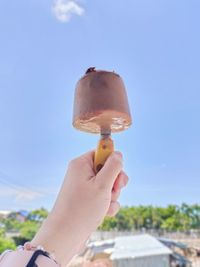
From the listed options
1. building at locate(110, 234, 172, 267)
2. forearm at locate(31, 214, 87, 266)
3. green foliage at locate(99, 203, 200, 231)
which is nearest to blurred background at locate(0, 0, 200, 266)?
forearm at locate(31, 214, 87, 266)

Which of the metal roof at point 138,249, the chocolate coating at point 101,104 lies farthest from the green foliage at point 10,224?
the chocolate coating at point 101,104

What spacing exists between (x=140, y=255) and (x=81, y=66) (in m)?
2.61

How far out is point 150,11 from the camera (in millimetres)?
1644

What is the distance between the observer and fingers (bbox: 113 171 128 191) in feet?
1.24

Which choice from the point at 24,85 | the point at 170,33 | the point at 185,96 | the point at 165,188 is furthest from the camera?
the point at 165,188

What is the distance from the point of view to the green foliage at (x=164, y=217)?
9.48 m

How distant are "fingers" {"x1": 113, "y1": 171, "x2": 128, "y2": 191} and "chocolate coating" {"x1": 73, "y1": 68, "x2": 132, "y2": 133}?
7 centimetres

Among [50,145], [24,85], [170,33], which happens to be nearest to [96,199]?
[170,33]

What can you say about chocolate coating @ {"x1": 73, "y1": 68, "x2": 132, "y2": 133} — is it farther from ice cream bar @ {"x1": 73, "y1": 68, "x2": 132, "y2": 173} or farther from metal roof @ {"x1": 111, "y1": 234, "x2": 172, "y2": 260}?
metal roof @ {"x1": 111, "y1": 234, "x2": 172, "y2": 260}

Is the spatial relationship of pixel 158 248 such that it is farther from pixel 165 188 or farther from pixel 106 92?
pixel 106 92

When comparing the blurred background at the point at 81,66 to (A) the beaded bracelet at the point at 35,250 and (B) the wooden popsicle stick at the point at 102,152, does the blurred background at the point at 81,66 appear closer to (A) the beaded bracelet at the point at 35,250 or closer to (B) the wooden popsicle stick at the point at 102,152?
(B) the wooden popsicle stick at the point at 102,152

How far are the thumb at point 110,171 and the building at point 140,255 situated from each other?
267cm

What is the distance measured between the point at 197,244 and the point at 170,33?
18.6 feet

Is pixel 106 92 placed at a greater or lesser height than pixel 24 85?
lesser
